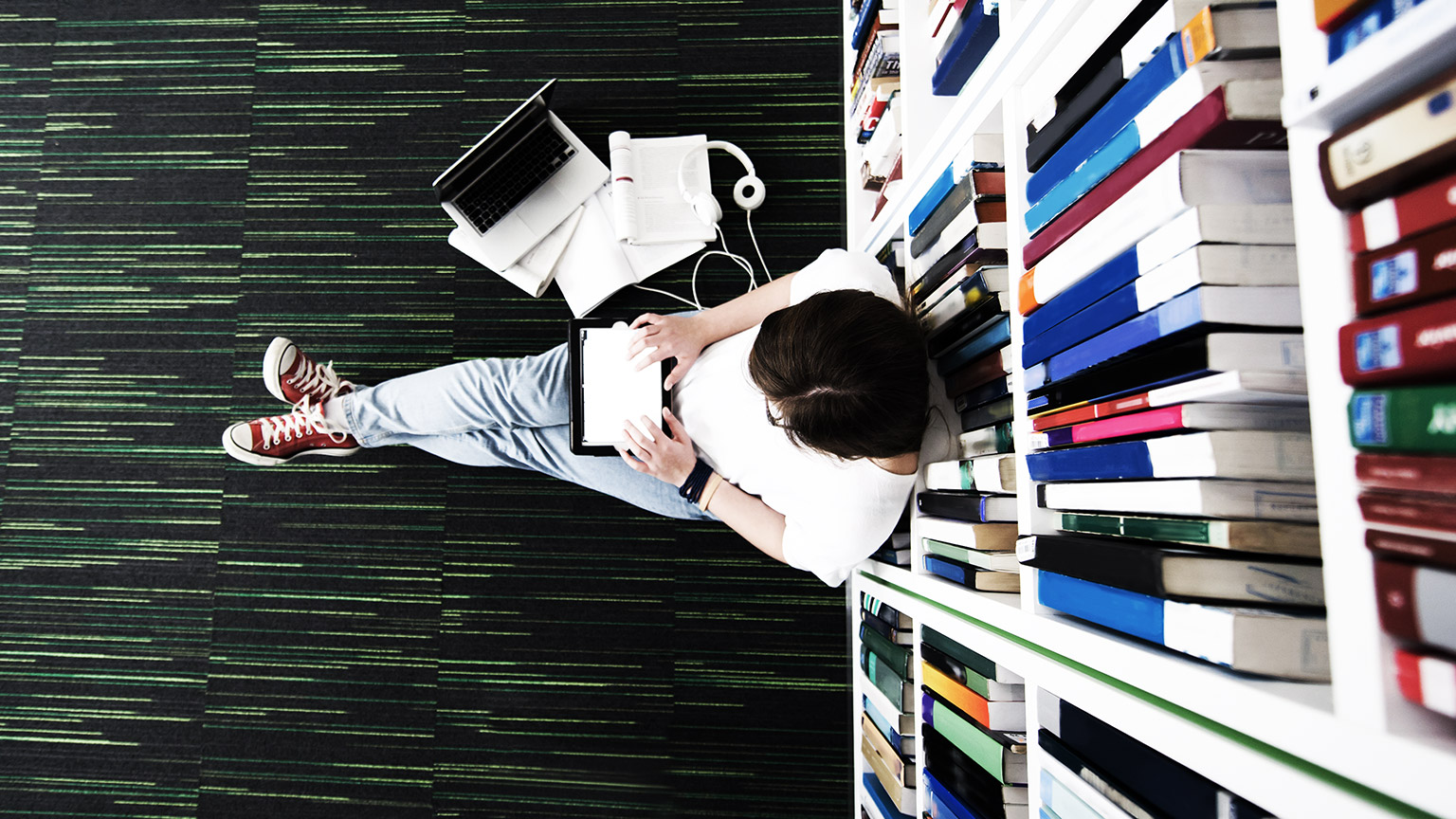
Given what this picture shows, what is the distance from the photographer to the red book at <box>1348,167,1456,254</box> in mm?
347

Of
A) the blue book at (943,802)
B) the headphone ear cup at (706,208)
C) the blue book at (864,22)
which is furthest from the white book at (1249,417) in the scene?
the headphone ear cup at (706,208)

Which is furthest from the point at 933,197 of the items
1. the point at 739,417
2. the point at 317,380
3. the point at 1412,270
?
the point at 317,380

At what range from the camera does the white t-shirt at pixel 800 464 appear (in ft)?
3.32

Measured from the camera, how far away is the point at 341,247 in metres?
1.70

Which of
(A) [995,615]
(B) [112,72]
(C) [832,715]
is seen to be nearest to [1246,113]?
(A) [995,615]

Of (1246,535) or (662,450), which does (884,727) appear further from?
(1246,535)

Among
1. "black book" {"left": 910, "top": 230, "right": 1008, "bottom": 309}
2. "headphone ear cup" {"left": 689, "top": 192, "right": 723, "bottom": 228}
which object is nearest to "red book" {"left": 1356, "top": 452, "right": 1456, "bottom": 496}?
"black book" {"left": 910, "top": 230, "right": 1008, "bottom": 309}

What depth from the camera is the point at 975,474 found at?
85 cm

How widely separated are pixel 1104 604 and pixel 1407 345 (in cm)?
31

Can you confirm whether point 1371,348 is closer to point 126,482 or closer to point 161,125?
point 126,482

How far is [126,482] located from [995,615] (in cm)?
196

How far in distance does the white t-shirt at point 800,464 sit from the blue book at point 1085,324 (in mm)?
338

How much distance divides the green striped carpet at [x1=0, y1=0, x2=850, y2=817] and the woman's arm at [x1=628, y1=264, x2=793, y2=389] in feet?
1.32

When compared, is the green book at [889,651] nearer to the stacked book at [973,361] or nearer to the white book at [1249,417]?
the stacked book at [973,361]
